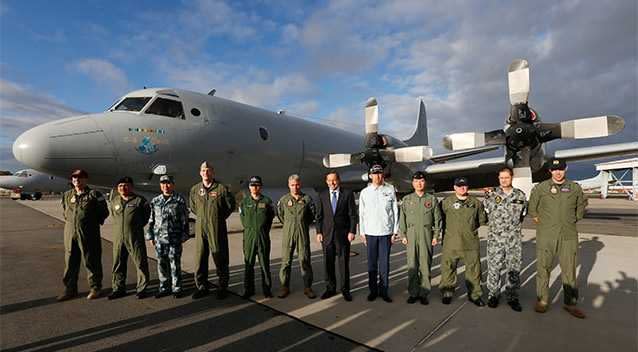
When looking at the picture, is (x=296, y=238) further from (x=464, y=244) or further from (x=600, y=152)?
(x=600, y=152)

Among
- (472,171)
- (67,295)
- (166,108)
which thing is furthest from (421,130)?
(67,295)

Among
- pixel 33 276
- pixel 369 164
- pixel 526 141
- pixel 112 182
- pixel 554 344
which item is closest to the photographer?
pixel 554 344

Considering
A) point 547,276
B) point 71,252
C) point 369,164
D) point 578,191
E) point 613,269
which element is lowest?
point 613,269

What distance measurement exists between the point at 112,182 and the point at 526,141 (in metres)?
8.42

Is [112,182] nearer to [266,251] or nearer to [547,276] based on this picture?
[266,251]

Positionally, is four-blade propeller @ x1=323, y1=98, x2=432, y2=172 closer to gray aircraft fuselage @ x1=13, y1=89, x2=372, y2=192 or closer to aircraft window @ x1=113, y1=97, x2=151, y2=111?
gray aircraft fuselage @ x1=13, y1=89, x2=372, y2=192

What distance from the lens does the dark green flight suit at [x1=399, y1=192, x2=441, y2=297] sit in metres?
4.38

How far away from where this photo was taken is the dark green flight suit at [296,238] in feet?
15.4

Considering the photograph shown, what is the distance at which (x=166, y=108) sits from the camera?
770cm

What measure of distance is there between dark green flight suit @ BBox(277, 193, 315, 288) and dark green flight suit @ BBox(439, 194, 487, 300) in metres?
1.87

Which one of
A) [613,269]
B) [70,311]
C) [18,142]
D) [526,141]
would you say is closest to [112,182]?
[18,142]

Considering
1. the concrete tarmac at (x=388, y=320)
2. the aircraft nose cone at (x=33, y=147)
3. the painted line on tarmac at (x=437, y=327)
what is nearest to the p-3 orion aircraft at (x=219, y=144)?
the aircraft nose cone at (x=33, y=147)

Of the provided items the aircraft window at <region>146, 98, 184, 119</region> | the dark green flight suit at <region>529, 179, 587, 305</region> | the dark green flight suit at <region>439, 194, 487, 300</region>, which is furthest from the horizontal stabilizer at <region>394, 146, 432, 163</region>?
the aircraft window at <region>146, 98, 184, 119</region>

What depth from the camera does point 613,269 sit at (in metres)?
5.82
